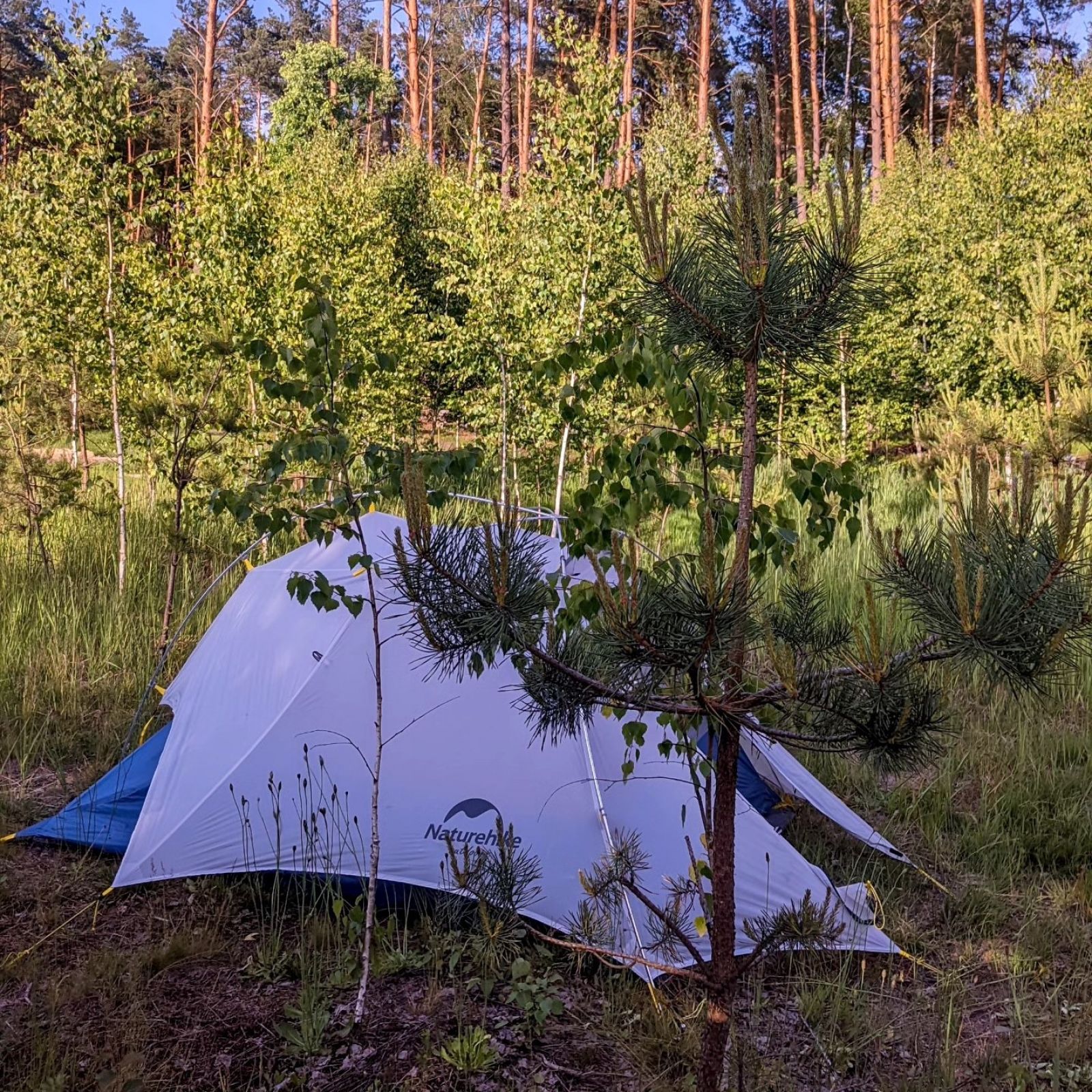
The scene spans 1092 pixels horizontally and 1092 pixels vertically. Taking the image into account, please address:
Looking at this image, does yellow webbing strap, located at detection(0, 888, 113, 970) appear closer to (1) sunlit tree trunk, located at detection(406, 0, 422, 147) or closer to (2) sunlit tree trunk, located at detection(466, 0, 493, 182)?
(1) sunlit tree trunk, located at detection(406, 0, 422, 147)

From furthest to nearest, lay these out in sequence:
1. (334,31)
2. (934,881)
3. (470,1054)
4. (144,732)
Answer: (334,31) < (144,732) < (934,881) < (470,1054)

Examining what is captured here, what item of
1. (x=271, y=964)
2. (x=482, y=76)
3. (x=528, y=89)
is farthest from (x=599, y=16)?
(x=271, y=964)

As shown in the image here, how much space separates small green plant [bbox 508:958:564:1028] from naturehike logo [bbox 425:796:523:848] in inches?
16.3

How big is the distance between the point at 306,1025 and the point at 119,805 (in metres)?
1.71

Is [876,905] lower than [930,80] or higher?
lower

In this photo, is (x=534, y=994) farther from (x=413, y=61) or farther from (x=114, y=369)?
(x=413, y=61)

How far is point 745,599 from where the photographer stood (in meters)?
1.55

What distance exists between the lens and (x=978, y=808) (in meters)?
4.20

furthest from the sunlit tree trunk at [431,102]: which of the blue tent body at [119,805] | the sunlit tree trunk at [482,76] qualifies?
the blue tent body at [119,805]

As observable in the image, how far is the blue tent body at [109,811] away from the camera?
379cm

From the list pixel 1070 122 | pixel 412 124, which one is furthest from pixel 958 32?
pixel 1070 122

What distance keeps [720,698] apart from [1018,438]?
26.9 feet

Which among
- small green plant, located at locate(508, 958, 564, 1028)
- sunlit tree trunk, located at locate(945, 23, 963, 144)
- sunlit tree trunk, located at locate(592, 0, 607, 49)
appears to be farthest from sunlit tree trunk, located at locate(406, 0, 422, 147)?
small green plant, located at locate(508, 958, 564, 1028)

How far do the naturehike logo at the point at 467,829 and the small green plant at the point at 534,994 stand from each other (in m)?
0.41
